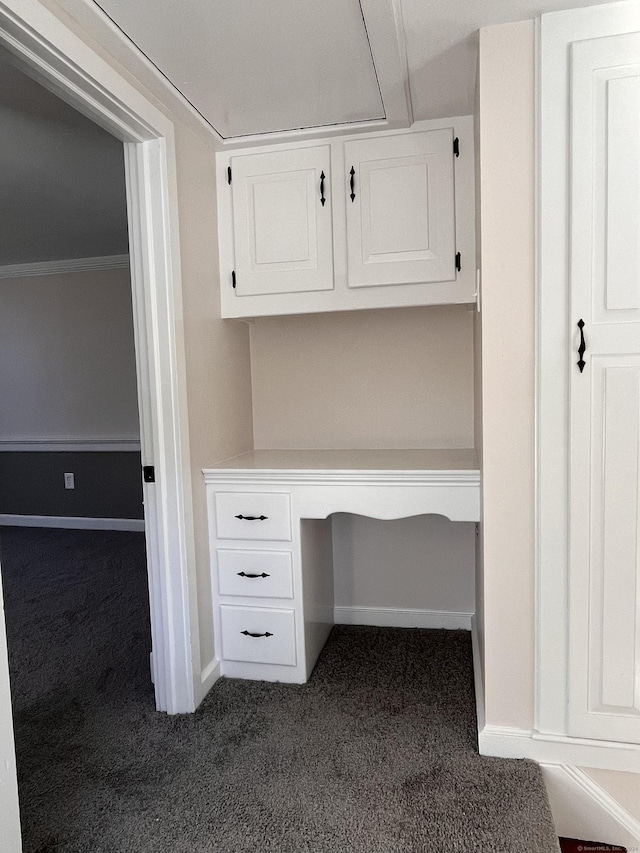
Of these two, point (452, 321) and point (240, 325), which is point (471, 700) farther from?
point (240, 325)

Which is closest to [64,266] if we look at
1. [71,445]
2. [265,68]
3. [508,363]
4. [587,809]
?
[71,445]

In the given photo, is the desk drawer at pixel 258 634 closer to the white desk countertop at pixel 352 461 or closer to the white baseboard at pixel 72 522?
the white desk countertop at pixel 352 461

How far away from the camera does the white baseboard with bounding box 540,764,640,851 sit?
1.61m

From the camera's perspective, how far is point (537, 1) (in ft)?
4.77

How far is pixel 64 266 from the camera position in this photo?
14.5ft

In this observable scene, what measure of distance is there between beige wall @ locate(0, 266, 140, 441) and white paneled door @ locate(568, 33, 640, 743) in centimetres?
356

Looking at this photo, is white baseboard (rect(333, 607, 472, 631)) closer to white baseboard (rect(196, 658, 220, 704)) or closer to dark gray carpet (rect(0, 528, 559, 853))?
dark gray carpet (rect(0, 528, 559, 853))

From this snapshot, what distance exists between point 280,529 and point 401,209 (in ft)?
4.18

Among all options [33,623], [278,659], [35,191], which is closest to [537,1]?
[278,659]

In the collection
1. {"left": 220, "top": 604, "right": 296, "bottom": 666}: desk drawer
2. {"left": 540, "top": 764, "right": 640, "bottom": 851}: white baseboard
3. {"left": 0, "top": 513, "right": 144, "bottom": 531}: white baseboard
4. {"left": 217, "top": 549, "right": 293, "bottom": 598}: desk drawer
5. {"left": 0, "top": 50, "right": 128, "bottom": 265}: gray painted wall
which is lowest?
{"left": 540, "top": 764, "right": 640, "bottom": 851}: white baseboard

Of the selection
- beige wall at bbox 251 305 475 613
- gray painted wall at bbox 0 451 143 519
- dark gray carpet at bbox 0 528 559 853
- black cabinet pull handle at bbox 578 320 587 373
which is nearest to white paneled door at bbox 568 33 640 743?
black cabinet pull handle at bbox 578 320 587 373

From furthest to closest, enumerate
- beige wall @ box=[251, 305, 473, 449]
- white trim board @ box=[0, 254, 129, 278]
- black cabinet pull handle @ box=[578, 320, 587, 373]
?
1. white trim board @ box=[0, 254, 129, 278]
2. beige wall @ box=[251, 305, 473, 449]
3. black cabinet pull handle @ box=[578, 320, 587, 373]

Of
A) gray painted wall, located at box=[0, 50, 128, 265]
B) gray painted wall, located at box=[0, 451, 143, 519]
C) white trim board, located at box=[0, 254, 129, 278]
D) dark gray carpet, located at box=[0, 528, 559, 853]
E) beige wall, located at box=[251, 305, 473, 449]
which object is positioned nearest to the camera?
dark gray carpet, located at box=[0, 528, 559, 853]

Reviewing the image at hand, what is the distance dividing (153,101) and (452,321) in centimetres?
142
